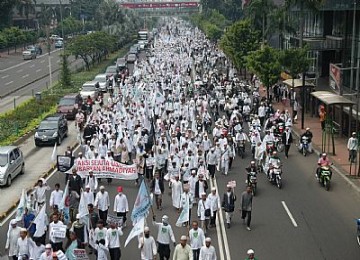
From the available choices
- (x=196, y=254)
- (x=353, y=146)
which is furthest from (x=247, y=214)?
(x=353, y=146)

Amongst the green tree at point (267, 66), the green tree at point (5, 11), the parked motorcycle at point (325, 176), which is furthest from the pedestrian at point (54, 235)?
the green tree at point (5, 11)

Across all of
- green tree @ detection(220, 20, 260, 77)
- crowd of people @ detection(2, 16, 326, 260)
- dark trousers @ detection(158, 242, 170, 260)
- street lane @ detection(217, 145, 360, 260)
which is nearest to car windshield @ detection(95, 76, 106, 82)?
A: crowd of people @ detection(2, 16, 326, 260)

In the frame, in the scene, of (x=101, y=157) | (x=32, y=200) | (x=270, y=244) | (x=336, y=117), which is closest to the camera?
(x=270, y=244)

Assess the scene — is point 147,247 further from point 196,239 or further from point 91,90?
point 91,90

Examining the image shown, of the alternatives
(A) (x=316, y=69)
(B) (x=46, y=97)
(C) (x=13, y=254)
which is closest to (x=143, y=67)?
(B) (x=46, y=97)

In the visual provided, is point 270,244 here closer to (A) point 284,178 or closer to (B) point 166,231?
(B) point 166,231

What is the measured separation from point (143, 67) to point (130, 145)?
3162 centimetres

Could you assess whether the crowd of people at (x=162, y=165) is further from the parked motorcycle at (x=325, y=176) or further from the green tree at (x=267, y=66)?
the green tree at (x=267, y=66)

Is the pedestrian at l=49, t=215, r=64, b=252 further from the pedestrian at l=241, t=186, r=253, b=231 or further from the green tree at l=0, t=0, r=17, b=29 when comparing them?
the green tree at l=0, t=0, r=17, b=29

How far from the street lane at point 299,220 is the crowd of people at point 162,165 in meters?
0.68

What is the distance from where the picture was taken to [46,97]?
4606cm

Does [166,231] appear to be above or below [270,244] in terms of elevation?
above

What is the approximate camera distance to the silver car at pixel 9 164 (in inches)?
926

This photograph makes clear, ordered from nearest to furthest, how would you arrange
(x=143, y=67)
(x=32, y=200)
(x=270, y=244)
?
(x=270, y=244) → (x=32, y=200) → (x=143, y=67)
